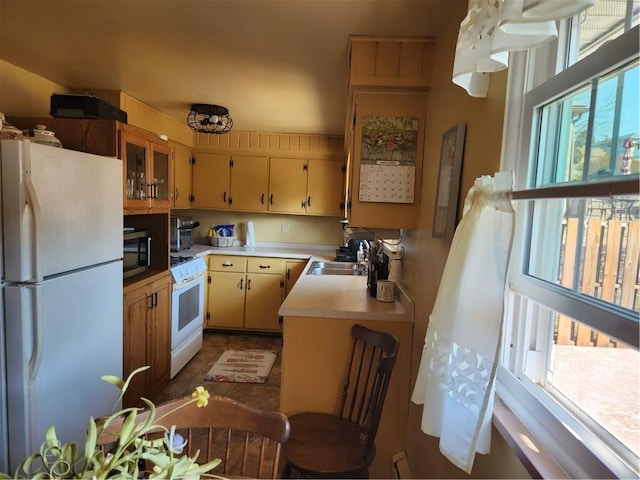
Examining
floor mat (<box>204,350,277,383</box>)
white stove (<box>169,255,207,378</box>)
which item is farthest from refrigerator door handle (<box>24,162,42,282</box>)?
floor mat (<box>204,350,277,383</box>)

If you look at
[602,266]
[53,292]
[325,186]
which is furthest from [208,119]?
[602,266]

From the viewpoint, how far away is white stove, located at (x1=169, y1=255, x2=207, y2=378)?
292cm

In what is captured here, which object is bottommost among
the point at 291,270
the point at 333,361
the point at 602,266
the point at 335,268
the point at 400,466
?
the point at 400,466

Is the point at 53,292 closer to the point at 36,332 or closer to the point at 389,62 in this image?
the point at 36,332

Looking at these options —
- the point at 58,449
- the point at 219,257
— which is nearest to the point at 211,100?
the point at 219,257

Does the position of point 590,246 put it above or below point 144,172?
below

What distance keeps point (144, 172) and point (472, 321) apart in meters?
2.21

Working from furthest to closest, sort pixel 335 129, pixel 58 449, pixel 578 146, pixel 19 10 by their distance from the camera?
pixel 335 129 < pixel 19 10 < pixel 578 146 < pixel 58 449

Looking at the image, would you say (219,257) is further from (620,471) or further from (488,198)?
(620,471)

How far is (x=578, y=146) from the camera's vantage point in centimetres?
79

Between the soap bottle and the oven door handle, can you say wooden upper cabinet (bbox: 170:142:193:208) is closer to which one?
the oven door handle

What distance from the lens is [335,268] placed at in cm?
342

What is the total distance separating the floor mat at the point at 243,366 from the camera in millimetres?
3000

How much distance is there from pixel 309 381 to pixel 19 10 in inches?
86.3
